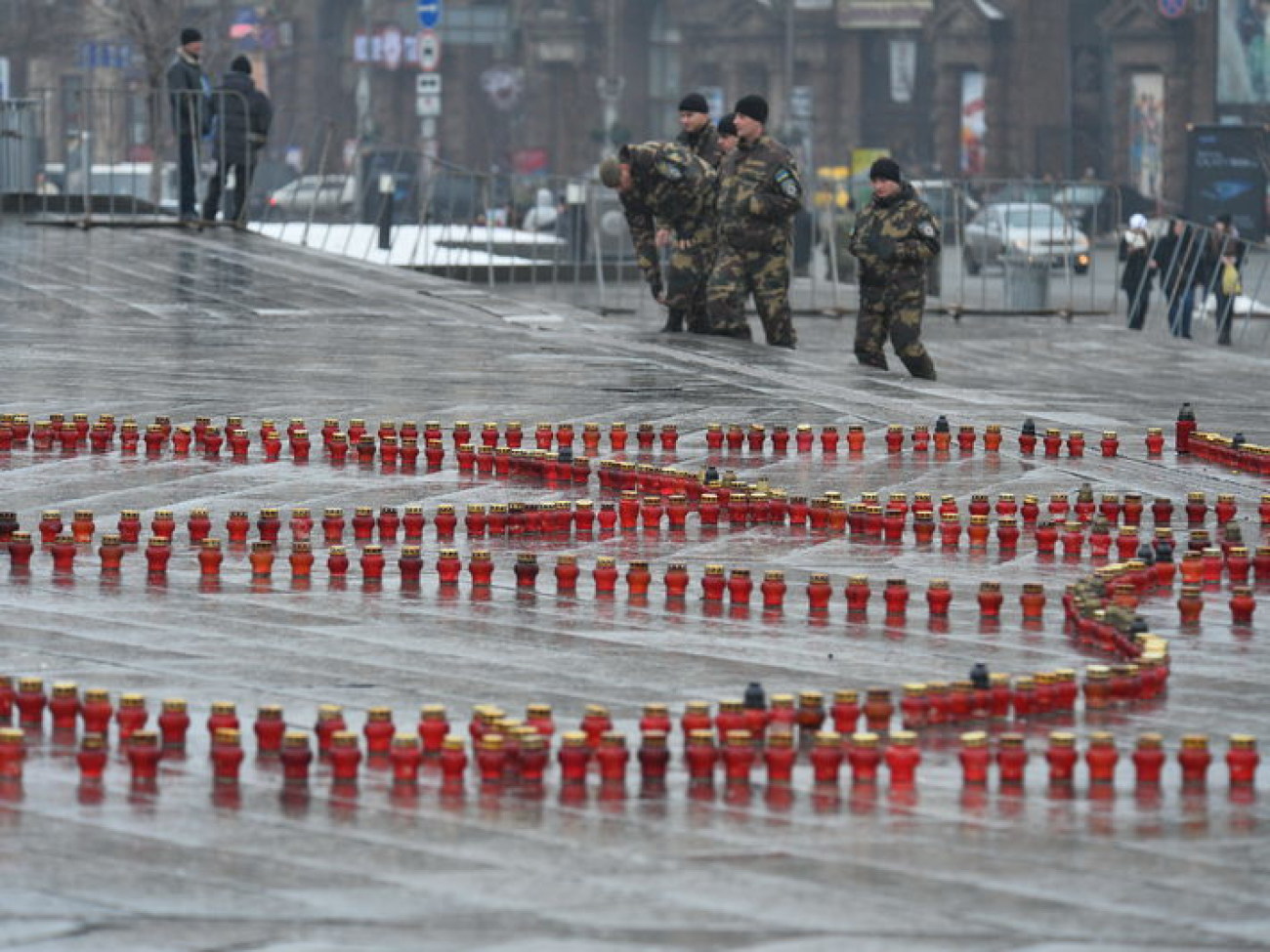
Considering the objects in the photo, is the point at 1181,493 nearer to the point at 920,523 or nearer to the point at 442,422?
the point at 920,523

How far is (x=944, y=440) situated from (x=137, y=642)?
6.44 meters

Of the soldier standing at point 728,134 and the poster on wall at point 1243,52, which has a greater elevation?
the poster on wall at point 1243,52

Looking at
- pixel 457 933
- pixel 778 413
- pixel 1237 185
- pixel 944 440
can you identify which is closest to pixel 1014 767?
pixel 457 933

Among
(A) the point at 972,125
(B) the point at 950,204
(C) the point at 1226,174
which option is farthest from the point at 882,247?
(A) the point at 972,125

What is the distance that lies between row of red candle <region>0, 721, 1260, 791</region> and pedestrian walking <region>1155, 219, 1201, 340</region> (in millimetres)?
23529

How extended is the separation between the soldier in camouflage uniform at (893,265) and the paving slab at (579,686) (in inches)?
65.9

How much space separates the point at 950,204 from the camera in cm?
3666

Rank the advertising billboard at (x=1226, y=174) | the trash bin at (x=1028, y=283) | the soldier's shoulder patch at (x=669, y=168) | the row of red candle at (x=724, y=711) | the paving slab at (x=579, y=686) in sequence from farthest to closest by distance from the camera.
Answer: the advertising billboard at (x=1226, y=174), the trash bin at (x=1028, y=283), the soldier's shoulder patch at (x=669, y=168), the row of red candle at (x=724, y=711), the paving slab at (x=579, y=686)

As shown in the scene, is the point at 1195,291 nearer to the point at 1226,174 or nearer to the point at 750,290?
the point at 750,290

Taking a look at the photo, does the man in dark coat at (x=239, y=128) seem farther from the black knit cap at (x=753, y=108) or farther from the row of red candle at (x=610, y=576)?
the row of red candle at (x=610, y=576)

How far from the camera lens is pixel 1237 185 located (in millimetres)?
45406

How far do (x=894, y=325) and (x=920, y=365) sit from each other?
331 mm

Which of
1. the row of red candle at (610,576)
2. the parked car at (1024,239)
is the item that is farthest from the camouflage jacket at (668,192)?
the parked car at (1024,239)

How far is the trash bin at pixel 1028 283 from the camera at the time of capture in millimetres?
31734
